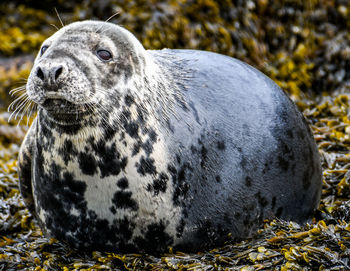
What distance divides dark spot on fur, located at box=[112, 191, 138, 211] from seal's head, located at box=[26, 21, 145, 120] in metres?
0.49

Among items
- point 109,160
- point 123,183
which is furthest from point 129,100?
point 123,183

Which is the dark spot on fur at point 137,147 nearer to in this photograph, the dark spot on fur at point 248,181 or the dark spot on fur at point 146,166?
the dark spot on fur at point 146,166

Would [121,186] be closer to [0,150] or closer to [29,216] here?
[29,216]

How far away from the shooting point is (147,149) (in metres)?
3.18

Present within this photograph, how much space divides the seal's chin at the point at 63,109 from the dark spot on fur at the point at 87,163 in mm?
220

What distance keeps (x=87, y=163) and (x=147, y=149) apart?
1.10ft

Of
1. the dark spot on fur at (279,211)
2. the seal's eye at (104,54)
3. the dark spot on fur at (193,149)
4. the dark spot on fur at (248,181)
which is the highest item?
the seal's eye at (104,54)

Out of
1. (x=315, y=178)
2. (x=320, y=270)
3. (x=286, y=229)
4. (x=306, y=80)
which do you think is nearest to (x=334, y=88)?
(x=306, y=80)

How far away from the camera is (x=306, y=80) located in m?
5.80

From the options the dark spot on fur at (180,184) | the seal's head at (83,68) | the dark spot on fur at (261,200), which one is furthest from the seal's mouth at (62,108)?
the dark spot on fur at (261,200)

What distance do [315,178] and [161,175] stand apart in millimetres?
1118

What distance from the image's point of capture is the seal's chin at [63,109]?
9.57ft

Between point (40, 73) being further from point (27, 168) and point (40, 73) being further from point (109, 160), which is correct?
point (27, 168)

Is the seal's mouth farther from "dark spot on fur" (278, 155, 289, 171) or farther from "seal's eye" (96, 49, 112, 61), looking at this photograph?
"dark spot on fur" (278, 155, 289, 171)
